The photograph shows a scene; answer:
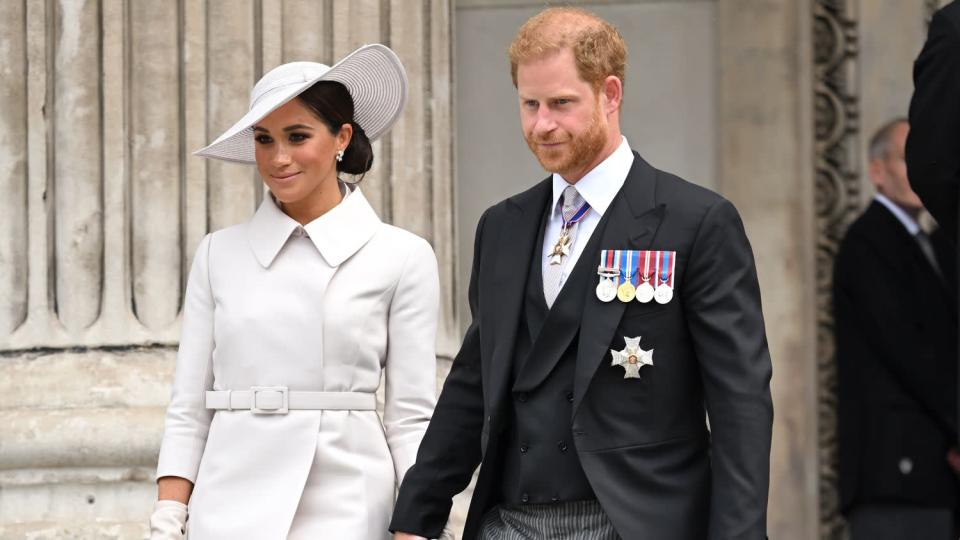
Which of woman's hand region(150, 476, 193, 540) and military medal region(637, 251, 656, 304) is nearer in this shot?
military medal region(637, 251, 656, 304)

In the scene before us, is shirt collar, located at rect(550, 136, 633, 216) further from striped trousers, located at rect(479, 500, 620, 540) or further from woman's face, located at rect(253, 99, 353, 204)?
woman's face, located at rect(253, 99, 353, 204)

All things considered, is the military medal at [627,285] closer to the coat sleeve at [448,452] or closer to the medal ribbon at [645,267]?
the medal ribbon at [645,267]

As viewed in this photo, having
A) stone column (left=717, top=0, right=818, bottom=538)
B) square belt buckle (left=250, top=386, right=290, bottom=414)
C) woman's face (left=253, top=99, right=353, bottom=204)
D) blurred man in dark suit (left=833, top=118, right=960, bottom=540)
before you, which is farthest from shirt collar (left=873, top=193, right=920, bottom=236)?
square belt buckle (left=250, top=386, right=290, bottom=414)

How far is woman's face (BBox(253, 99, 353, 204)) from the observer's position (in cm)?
408

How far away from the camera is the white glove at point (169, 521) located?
3930mm

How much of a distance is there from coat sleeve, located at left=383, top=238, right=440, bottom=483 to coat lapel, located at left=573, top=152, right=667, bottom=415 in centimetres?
77

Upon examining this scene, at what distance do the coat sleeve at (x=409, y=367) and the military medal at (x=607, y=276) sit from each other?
821mm

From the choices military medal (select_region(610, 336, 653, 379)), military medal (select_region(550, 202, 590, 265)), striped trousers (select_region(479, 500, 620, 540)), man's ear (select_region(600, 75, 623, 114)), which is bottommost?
striped trousers (select_region(479, 500, 620, 540))

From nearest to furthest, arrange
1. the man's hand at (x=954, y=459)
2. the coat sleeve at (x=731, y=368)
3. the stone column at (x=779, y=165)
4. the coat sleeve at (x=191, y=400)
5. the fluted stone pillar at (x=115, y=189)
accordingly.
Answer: the coat sleeve at (x=731, y=368) < the coat sleeve at (x=191, y=400) < the fluted stone pillar at (x=115, y=189) < the man's hand at (x=954, y=459) < the stone column at (x=779, y=165)

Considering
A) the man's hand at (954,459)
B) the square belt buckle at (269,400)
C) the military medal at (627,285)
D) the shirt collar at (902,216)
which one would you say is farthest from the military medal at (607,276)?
the shirt collar at (902,216)

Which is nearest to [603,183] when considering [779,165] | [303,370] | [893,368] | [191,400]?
[303,370]

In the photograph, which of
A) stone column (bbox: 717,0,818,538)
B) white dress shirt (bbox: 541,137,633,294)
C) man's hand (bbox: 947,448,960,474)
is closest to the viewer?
white dress shirt (bbox: 541,137,633,294)

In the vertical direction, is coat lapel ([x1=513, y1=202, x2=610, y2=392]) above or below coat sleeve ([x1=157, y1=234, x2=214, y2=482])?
above

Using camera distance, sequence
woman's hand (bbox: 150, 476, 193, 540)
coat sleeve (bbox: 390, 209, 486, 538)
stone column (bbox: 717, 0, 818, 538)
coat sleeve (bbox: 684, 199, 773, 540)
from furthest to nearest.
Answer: stone column (bbox: 717, 0, 818, 538) < woman's hand (bbox: 150, 476, 193, 540) < coat sleeve (bbox: 390, 209, 486, 538) < coat sleeve (bbox: 684, 199, 773, 540)
